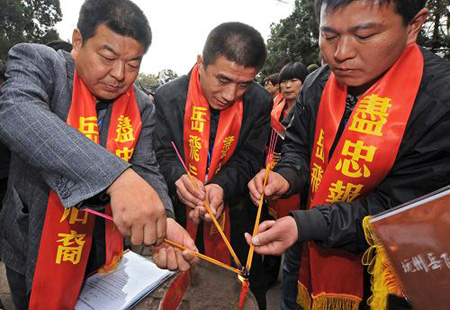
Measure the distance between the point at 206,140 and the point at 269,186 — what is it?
734 mm

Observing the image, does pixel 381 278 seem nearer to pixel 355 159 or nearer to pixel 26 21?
pixel 355 159

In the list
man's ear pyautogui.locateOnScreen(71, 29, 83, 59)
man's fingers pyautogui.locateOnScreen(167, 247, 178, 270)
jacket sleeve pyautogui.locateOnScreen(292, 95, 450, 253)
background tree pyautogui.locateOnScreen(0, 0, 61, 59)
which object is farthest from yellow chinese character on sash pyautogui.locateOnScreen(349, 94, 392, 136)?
background tree pyautogui.locateOnScreen(0, 0, 61, 59)

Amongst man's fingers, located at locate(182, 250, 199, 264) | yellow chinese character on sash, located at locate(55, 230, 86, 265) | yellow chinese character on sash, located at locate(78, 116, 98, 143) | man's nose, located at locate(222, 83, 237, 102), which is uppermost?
man's nose, located at locate(222, 83, 237, 102)

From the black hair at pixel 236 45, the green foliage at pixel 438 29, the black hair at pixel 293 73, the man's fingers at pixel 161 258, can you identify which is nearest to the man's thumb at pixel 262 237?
the man's fingers at pixel 161 258

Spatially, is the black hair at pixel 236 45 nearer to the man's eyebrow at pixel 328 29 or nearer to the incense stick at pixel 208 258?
the man's eyebrow at pixel 328 29

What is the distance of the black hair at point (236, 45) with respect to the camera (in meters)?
1.96

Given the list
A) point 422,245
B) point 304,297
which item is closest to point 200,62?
point 304,297

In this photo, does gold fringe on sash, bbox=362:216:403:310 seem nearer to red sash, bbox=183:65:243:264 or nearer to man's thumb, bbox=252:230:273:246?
man's thumb, bbox=252:230:273:246

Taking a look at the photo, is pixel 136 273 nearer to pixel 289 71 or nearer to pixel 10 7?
pixel 289 71

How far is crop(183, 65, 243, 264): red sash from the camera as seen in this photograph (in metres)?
2.15

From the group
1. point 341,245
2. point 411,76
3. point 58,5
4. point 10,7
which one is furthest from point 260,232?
point 58,5

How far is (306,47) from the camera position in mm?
24203

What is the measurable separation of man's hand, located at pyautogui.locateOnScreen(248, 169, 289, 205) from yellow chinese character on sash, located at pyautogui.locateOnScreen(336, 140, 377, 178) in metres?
0.30

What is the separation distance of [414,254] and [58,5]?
3734 centimetres
